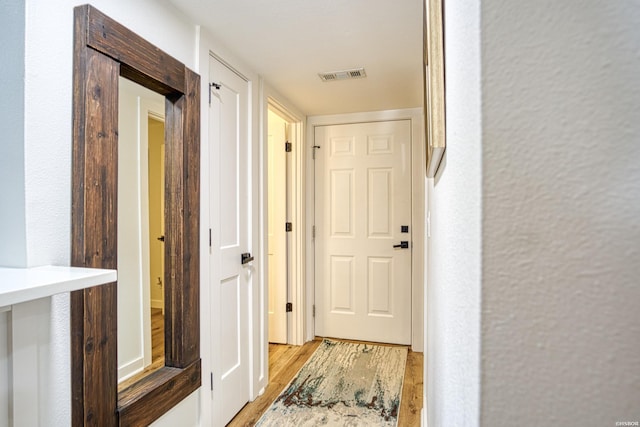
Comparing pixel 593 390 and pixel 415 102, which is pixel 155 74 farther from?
pixel 415 102

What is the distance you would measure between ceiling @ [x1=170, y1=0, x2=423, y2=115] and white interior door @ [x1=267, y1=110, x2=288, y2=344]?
0.63 m

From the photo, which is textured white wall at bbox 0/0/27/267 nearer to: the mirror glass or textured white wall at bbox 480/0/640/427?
the mirror glass

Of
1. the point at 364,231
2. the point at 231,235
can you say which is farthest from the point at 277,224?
the point at 231,235

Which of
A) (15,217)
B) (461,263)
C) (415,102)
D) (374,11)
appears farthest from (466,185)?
(415,102)

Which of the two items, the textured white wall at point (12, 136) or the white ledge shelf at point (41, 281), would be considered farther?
the textured white wall at point (12, 136)

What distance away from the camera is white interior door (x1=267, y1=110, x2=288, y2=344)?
339cm

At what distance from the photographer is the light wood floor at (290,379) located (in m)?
2.15

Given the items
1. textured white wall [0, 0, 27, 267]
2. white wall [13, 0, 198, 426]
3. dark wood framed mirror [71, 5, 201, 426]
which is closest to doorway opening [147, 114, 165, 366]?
dark wood framed mirror [71, 5, 201, 426]

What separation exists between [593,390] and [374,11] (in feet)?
5.92

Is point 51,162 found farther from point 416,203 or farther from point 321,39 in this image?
point 416,203

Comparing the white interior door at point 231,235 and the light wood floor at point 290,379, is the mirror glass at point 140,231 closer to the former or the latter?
Answer: the white interior door at point 231,235

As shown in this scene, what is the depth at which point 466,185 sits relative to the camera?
33 centimetres

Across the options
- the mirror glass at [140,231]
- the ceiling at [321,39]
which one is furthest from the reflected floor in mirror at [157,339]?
the ceiling at [321,39]

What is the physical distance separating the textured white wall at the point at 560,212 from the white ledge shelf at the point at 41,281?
0.90 m
